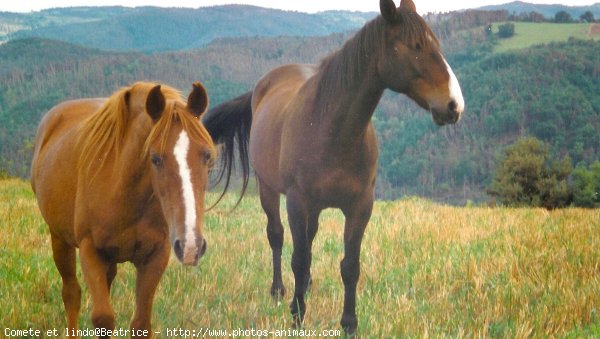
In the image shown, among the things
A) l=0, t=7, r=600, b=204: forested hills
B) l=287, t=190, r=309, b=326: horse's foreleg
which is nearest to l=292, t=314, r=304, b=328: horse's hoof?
l=287, t=190, r=309, b=326: horse's foreleg

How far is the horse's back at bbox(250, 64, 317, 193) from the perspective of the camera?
18.4 ft

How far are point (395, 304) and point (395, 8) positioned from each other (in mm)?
2494

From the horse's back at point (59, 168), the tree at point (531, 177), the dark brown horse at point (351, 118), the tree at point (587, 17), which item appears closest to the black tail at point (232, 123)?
the dark brown horse at point (351, 118)

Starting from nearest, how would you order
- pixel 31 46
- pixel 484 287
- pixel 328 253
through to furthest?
pixel 484 287, pixel 328 253, pixel 31 46

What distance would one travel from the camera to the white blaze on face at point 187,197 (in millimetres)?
2668

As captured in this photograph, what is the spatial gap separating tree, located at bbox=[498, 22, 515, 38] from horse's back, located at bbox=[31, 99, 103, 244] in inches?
6758

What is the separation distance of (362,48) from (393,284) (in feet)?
8.00

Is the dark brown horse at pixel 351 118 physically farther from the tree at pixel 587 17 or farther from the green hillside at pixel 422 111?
the tree at pixel 587 17

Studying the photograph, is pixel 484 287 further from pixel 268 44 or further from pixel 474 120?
pixel 268 44

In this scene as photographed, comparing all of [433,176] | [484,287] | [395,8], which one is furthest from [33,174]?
[433,176]

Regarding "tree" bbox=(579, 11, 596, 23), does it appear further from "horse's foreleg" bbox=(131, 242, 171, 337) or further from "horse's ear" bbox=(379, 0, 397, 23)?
"horse's foreleg" bbox=(131, 242, 171, 337)

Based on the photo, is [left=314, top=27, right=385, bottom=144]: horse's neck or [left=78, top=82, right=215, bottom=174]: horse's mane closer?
[left=78, top=82, right=215, bottom=174]: horse's mane

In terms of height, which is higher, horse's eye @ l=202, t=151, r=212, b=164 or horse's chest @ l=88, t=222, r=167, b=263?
horse's eye @ l=202, t=151, r=212, b=164

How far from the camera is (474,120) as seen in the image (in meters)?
138
